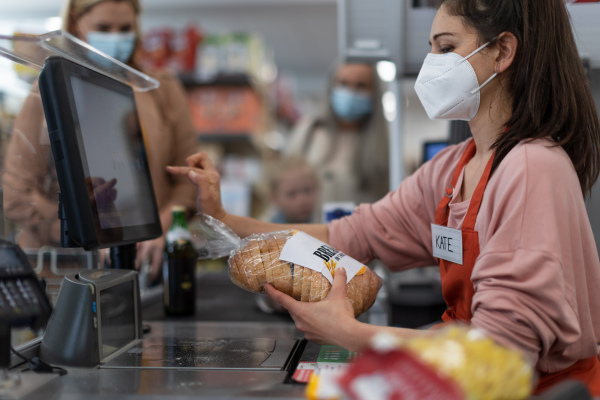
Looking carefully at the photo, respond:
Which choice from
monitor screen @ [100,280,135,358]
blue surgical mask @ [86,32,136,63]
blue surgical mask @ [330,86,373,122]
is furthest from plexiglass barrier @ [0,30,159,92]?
blue surgical mask @ [330,86,373,122]

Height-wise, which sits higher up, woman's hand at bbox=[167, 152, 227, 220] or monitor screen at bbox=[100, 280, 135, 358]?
woman's hand at bbox=[167, 152, 227, 220]

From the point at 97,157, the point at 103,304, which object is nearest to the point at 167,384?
the point at 103,304

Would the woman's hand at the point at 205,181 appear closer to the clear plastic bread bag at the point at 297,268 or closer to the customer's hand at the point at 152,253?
the clear plastic bread bag at the point at 297,268

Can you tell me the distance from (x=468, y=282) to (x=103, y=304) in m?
0.74

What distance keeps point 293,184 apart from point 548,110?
208cm

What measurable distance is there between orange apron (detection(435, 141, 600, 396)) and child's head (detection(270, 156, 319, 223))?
187 cm

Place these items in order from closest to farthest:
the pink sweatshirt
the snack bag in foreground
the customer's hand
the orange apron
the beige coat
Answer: the snack bag in foreground
the pink sweatshirt
the orange apron
the beige coat
the customer's hand

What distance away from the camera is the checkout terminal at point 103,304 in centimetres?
96

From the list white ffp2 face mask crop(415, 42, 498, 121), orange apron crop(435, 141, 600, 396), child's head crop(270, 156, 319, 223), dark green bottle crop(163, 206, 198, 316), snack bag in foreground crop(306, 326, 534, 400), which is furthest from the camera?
child's head crop(270, 156, 319, 223)

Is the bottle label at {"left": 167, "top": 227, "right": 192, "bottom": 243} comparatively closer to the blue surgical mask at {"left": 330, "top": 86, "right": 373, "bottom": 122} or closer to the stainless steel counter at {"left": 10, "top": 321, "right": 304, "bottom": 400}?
the stainless steel counter at {"left": 10, "top": 321, "right": 304, "bottom": 400}

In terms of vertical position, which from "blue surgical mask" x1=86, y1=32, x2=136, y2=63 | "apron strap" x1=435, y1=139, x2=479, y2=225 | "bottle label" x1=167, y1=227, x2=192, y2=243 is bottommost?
"bottle label" x1=167, y1=227, x2=192, y2=243

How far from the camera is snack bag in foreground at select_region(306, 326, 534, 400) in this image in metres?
0.59

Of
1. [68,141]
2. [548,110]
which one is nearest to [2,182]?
[68,141]

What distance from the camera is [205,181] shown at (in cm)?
145
